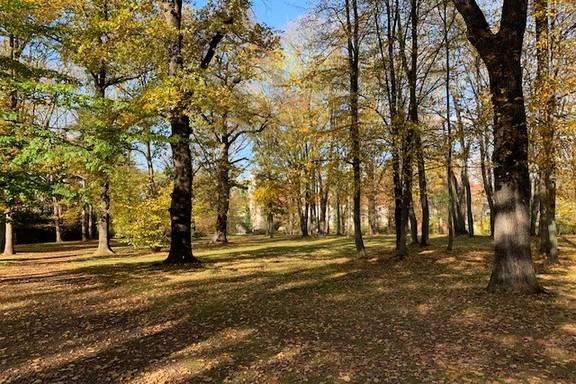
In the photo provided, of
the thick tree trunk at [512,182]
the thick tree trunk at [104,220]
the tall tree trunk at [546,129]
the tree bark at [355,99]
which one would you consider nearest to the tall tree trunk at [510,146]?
the thick tree trunk at [512,182]

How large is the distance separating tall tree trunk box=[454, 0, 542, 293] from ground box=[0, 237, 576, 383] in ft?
1.97

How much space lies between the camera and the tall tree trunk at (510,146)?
27.1 feet

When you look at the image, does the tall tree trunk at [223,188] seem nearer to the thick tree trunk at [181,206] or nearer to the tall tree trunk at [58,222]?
the thick tree trunk at [181,206]

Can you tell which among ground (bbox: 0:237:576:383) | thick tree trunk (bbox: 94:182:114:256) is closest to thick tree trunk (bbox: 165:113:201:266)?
ground (bbox: 0:237:576:383)

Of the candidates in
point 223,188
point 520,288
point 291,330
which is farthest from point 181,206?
point 223,188

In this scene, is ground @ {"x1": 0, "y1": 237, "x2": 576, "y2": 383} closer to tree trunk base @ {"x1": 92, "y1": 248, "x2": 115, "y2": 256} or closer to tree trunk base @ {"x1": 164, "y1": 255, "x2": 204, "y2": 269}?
tree trunk base @ {"x1": 164, "y1": 255, "x2": 204, "y2": 269}

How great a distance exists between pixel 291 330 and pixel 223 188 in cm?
2041

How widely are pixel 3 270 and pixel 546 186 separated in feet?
59.7

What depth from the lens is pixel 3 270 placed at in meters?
15.6

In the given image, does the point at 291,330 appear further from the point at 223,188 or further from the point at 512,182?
the point at 223,188

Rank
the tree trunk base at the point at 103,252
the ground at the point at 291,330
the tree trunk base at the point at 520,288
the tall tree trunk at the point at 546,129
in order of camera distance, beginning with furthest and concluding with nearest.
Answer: the tree trunk base at the point at 103,252 < the tall tree trunk at the point at 546,129 < the tree trunk base at the point at 520,288 < the ground at the point at 291,330

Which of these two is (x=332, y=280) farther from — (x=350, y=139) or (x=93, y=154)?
(x=93, y=154)

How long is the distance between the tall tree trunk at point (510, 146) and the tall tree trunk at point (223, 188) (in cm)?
1730

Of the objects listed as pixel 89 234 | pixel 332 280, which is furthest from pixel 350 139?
pixel 89 234
